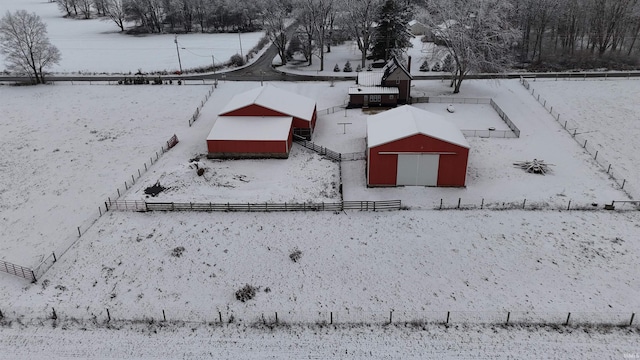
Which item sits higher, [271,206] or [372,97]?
[372,97]

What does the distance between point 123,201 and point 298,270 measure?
13899mm

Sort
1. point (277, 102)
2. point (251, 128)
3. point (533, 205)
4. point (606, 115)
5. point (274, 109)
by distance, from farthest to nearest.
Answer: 1. point (606, 115)
2. point (277, 102)
3. point (274, 109)
4. point (251, 128)
5. point (533, 205)

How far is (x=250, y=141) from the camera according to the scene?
35812 mm

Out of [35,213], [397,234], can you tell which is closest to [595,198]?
[397,234]

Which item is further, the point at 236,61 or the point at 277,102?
the point at 236,61

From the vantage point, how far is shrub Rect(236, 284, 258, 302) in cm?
2239

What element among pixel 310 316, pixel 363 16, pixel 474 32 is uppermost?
pixel 363 16

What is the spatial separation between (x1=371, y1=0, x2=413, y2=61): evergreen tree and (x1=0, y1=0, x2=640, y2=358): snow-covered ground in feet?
88.8

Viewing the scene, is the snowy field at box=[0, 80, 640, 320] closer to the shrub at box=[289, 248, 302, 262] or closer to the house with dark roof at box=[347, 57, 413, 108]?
the shrub at box=[289, 248, 302, 262]

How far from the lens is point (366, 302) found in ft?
72.4

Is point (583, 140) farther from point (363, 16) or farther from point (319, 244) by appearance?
Result: point (363, 16)

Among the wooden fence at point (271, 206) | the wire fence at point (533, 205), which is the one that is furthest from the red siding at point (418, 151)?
the wooden fence at point (271, 206)

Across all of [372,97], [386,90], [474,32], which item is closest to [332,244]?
[372,97]

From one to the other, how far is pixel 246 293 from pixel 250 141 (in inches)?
628
